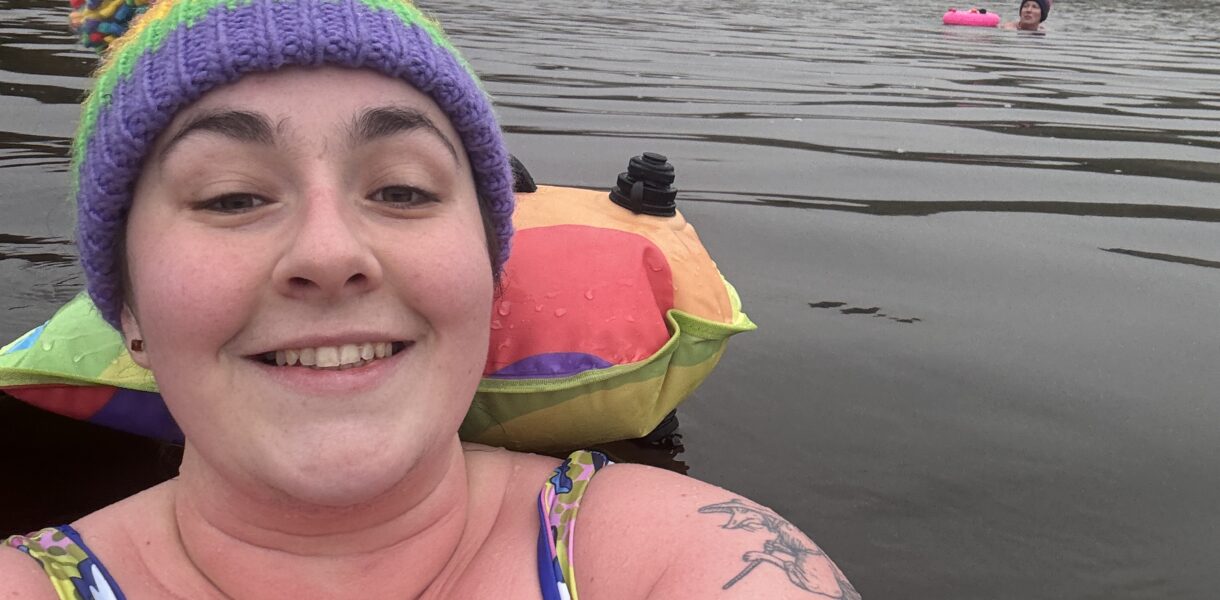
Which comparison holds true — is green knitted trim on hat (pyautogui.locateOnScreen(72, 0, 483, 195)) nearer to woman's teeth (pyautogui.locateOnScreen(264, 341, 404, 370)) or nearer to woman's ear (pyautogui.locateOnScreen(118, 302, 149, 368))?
woman's ear (pyautogui.locateOnScreen(118, 302, 149, 368))

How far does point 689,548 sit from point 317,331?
2.54 ft

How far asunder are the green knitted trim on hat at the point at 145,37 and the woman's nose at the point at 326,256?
45cm

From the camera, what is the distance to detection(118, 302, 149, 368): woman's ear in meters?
1.91

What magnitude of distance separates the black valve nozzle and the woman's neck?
103 centimetres

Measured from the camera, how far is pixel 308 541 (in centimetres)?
187

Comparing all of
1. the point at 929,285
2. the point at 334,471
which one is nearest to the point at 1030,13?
the point at 929,285

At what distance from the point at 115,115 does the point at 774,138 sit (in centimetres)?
500

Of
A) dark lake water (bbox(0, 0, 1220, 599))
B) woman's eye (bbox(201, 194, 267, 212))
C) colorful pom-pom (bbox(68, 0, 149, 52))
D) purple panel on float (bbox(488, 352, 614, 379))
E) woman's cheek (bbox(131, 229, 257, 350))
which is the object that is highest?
colorful pom-pom (bbox(68, 0, 149, 52))

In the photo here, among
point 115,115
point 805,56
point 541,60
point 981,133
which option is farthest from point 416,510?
point 805,56

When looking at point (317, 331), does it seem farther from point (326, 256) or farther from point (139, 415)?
point (139, 415)

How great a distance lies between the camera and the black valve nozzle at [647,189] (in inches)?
107

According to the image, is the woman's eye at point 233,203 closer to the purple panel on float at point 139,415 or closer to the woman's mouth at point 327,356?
the woman's mouth at point 327,356

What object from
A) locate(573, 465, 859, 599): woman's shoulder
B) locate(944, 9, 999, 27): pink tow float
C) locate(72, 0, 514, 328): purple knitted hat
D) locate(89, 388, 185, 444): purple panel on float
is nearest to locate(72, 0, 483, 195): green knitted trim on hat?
locate(72, 0, 514, 328): purple knitted hat

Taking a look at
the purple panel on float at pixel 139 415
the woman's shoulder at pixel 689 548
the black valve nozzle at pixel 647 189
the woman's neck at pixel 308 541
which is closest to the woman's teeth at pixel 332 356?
the woman's neck at pixel 308 541
